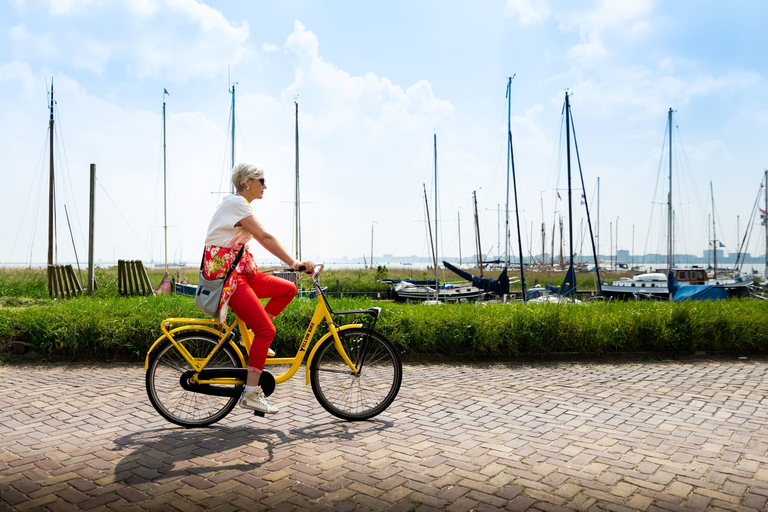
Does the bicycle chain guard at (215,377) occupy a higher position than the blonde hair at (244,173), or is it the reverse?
the blonde hair at (244,173)

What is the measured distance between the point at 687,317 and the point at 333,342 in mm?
6241

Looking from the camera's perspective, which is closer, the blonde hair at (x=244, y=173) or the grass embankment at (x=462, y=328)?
the blonde hair at (x=244, y=173)

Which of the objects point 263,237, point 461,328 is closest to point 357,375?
point 263,237

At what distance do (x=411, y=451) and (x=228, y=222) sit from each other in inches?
84.2

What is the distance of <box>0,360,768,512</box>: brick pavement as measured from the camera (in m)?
3.18

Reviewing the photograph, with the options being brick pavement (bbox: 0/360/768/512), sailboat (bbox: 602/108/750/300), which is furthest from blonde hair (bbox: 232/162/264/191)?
sailboat (bbox: 602/108/750/300)

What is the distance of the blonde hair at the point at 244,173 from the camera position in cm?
447

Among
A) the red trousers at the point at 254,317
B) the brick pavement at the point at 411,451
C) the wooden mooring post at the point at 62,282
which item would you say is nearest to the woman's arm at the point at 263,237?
the red trousers at the point at 254,317

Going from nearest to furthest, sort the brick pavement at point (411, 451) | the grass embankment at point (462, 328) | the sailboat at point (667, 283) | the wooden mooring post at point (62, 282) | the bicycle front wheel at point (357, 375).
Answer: the brick pavement at point (411, 451), the bicycle front wheel at point (357, 375), the grass embankment at point (462, 328), the wooden mooring post at point (62, 282), the sailboat at point (667, 283)

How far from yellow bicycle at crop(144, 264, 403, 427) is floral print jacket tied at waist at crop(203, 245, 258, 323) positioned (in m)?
0.28

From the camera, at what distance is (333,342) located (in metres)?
4.72

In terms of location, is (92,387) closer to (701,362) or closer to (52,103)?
(701,362)

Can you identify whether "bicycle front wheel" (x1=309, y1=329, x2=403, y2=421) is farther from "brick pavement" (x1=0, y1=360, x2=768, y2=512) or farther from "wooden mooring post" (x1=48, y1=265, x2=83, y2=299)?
"wooden mooring post" (x1=48, y1=265, x2=83, y2=299)

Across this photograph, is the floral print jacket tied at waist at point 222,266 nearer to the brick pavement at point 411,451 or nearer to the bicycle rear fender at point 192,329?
the bicycle rear fender at point 192,329
